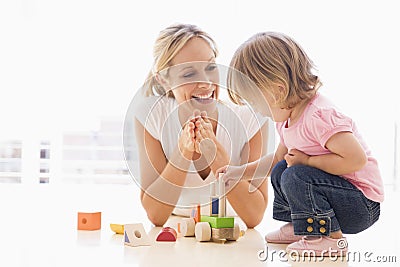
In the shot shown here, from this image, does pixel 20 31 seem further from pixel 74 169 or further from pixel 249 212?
pixel 249 212

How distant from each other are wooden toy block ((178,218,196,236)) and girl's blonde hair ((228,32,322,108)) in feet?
1.29

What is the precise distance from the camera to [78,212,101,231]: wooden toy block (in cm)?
166

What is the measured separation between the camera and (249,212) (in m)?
1.68

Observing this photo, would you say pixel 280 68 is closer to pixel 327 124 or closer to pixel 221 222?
pixel 327 124

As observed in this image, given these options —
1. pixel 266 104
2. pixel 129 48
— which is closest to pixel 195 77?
pixel 266 104

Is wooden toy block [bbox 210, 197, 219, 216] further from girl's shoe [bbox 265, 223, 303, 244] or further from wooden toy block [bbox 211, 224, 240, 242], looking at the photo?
girl's shoe [bbox 265, 223, 303, 244]

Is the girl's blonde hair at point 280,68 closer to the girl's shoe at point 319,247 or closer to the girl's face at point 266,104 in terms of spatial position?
the girl's face at point 266,104

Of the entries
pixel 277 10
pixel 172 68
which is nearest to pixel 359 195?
pixel 172 68

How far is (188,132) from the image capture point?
1.51 meters

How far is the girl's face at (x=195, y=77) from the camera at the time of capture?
1.54 meters

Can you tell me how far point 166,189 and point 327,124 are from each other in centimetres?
56

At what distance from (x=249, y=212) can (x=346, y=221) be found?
15.9 inches

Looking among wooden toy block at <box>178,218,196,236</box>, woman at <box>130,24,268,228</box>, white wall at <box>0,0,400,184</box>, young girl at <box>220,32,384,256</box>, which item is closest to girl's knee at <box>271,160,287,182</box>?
young girl at <box>220,32,384,256</box>

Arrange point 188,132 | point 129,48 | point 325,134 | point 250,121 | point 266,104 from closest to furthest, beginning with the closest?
point 325,134 → point 266,104 → point 188,132 → point 250,121 → point 129,48
